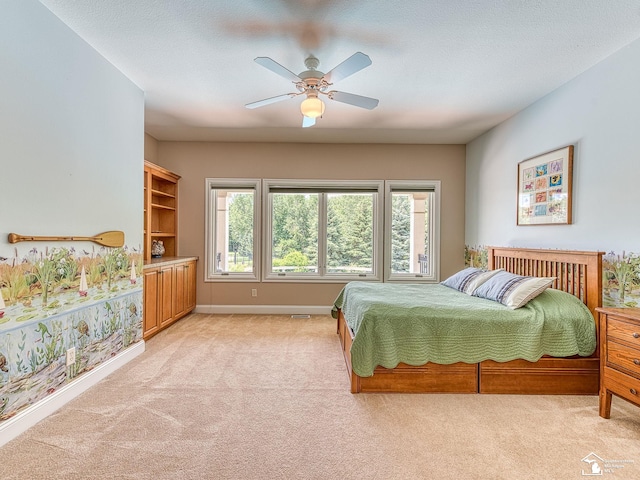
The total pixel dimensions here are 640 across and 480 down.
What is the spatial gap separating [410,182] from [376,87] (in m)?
2.21

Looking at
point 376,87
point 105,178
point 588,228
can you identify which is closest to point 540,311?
point 588,228

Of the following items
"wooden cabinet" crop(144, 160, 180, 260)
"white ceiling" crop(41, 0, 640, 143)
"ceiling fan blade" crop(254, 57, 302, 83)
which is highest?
"white ceiling" crop(41, 0, 640, 143)

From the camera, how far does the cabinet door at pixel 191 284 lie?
4855 mm

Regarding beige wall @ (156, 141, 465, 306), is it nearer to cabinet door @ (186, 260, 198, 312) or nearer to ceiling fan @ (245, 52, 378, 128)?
cabinet door @ (186, 260, 198, 312)

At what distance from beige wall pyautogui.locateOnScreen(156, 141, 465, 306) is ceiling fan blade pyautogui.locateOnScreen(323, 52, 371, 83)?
8.47 feet

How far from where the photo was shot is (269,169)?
516 cm

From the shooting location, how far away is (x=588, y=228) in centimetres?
287

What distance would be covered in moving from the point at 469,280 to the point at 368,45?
249cm

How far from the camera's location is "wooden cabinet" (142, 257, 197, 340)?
3.70 meters

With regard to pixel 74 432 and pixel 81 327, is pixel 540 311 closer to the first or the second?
pixel 74 432

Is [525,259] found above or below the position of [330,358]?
above

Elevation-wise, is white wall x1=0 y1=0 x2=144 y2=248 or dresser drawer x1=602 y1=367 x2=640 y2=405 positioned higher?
white wall x1=0 y1=0 x2=144 y2=248

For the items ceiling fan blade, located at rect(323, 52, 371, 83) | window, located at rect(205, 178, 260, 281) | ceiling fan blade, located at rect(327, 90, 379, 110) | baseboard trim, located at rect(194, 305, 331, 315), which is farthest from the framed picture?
window, located at rect(205, 178, 260, 281)

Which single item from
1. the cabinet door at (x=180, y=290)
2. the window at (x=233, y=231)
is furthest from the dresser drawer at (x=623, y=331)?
the cabinet door at (x=180, y=290)
